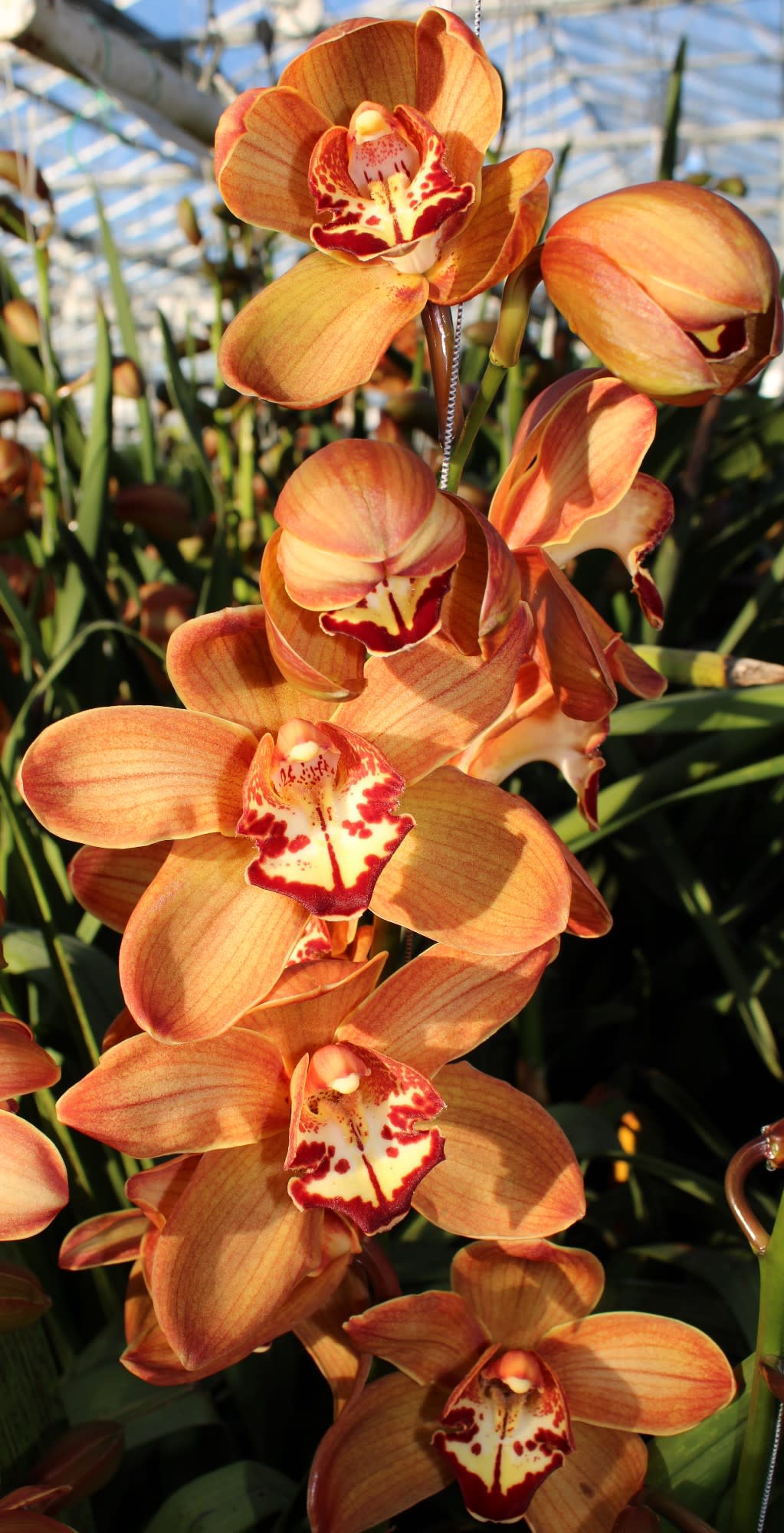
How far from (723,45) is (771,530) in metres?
A: 10.4

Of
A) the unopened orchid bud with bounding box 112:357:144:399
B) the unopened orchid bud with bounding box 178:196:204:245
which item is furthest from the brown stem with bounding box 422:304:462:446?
the unopened orchid bud with bounding box 178:196:204:245

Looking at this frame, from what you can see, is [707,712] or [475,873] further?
[707,712]

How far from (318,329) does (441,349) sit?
2.7 inches

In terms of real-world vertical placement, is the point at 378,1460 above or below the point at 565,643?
below

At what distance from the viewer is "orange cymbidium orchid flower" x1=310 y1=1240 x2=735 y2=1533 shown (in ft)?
2.17

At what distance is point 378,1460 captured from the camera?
2.29 ft

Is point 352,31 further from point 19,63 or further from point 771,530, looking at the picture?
point 19,63

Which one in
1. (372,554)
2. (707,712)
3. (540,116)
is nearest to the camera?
(372,554)

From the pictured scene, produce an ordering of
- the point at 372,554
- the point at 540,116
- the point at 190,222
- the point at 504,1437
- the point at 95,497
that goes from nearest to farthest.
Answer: the point at 372,554 < the point at 504,1437 < the point at 95,497 < the point at 190,222 < the point at 540,116

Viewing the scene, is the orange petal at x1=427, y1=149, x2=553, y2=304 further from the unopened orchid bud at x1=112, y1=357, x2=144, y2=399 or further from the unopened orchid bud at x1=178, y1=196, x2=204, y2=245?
the unopened orchid bud at x1=178, y1=196, x2=204, y2=245

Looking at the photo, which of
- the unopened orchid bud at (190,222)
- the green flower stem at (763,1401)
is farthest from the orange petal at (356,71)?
the unopened orchid bud at (190,222)

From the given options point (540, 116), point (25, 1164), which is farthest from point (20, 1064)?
point (540, 116)

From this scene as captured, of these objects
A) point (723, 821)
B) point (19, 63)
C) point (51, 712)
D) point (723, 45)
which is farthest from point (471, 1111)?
point (723, 45)

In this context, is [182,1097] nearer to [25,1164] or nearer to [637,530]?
[25,1164]
